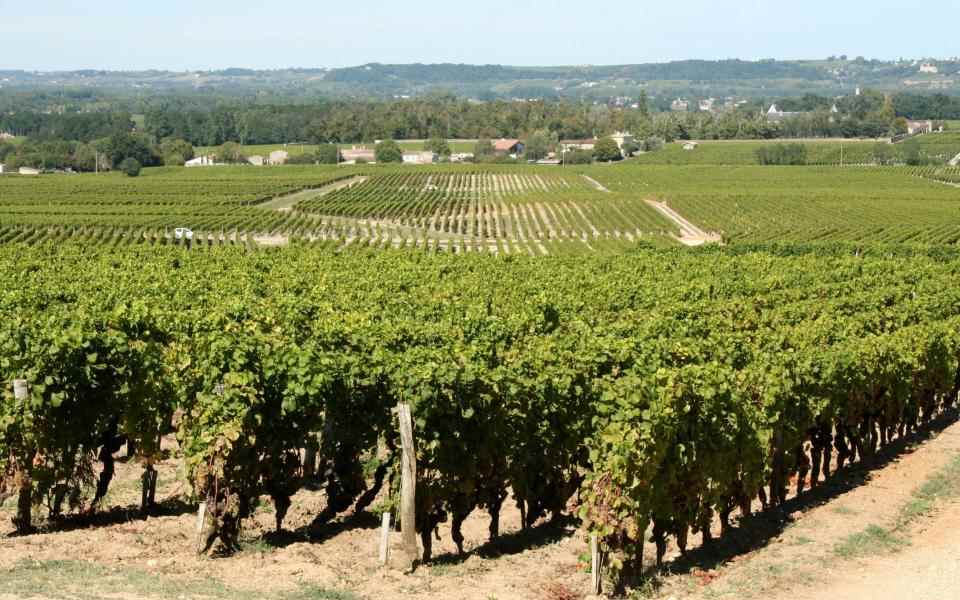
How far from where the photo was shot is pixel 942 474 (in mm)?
20938

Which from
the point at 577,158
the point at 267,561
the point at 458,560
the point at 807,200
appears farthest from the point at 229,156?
the point at 267,561

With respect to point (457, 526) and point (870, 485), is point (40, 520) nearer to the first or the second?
point (457, 526)

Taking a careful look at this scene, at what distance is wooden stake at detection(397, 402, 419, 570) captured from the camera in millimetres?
14297

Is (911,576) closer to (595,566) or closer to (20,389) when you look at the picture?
(595,566)

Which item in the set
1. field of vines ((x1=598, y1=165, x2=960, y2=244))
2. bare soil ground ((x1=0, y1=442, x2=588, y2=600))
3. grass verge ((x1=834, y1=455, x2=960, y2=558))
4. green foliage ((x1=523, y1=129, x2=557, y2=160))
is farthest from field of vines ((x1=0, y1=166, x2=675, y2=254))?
green foliage ((x1=523, y1=129, x2=557, y2=160))

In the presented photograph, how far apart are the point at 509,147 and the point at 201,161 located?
5250cm

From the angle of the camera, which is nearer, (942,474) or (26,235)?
(942,474)

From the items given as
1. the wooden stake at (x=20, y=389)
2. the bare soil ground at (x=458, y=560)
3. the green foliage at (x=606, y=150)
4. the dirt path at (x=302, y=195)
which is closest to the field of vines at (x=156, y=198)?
the dirt path at (x=302, y=195)

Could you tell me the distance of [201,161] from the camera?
561 ft

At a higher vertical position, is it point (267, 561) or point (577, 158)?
point (267, 561)

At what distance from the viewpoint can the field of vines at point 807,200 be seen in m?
78.6

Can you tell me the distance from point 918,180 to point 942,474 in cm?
11398

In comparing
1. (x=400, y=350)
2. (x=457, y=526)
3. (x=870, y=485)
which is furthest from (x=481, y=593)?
(x=870, y=485)

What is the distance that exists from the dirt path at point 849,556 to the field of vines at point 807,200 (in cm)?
5526
